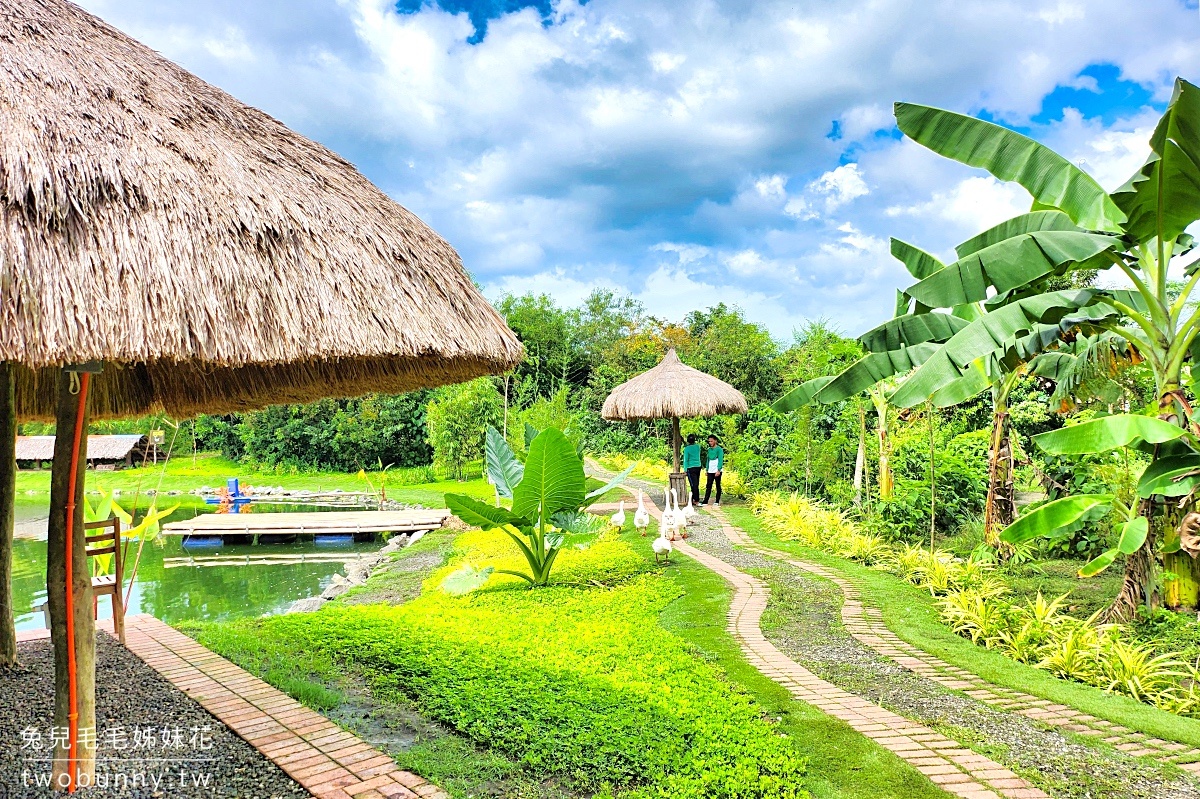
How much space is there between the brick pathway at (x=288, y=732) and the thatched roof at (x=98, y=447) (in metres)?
27.3

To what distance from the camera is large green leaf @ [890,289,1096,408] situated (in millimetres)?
4867

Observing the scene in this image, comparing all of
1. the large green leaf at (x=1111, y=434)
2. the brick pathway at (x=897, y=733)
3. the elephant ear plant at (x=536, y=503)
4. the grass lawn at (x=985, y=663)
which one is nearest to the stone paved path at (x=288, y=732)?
the brick pathway at (x=897, y=733)

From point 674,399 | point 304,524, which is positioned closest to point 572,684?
point 674,399

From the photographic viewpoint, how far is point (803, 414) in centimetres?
1222

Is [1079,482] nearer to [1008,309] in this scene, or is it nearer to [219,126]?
[1008,309]

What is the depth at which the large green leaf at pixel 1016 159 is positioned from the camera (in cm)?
527

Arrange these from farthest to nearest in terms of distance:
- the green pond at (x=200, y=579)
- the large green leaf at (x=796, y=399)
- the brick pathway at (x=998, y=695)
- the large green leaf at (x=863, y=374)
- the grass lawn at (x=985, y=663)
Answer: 1. the green pond at (x=200, y=579)
2. the large green leaf at (x=796, y=399)
3. the large green leaf at (x=863, y=374)
4. the grass lawn at (x=985, y=663)
5. the brick pathway at (x=998, y=695)

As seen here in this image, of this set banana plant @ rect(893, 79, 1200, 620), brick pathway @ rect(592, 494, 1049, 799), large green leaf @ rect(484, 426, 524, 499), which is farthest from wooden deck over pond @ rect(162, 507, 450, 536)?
banana plant @ rect(893, 79, 1200, 620)

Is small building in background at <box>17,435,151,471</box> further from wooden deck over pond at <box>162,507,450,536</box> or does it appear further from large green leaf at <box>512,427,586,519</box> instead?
large green leaf at <box>512,427,586,519</box>

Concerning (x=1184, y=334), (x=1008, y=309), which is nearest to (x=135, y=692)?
(x=1008, y=309)

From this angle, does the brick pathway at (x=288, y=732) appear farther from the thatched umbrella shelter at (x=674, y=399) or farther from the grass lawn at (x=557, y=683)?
the thatched umbrella shelter at (x=674, y=399)

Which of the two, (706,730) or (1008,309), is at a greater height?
(1008,309)

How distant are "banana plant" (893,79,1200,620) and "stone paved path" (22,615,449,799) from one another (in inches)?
154

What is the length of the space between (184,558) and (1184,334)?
1541 cm
